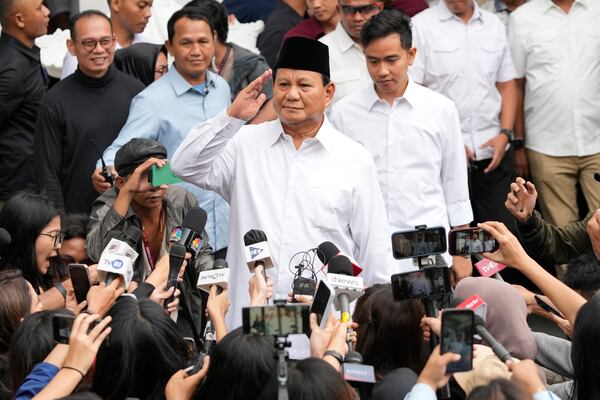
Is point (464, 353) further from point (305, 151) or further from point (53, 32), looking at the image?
point (53, 32)

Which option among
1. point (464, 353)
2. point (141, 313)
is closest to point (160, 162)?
point (141, 313)

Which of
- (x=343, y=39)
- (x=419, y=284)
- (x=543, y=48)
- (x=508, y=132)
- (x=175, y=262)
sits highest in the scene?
(x=343, y=39)

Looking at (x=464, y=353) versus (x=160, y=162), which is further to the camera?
(x=160, y=162)

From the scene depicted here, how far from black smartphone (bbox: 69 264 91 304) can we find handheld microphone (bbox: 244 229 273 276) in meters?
0.66

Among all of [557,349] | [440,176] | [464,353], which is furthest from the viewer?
[440,176]

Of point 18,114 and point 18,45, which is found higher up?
point 18,45

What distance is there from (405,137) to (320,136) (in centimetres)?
109

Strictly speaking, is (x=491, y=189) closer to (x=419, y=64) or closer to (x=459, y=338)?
(x=419, y=64)

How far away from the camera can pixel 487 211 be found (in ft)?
26.3

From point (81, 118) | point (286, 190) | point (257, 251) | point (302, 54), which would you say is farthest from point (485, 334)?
point (81, 118)

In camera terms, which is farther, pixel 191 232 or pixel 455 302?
pixel 191 232

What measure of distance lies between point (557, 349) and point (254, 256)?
1432 millimetres

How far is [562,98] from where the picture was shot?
8008 millimetres

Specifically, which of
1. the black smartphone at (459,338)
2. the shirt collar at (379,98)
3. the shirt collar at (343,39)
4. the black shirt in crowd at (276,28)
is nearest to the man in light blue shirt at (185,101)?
the shirt collar at (343,39)
